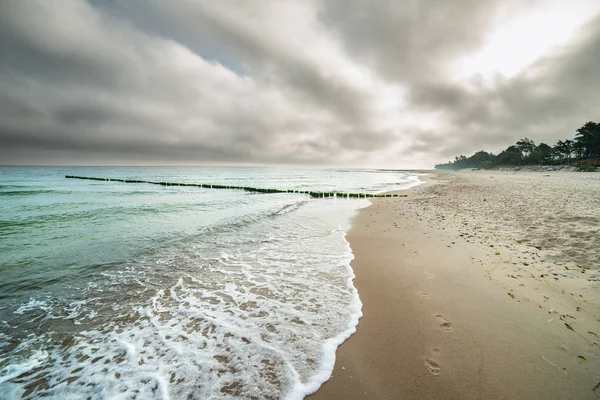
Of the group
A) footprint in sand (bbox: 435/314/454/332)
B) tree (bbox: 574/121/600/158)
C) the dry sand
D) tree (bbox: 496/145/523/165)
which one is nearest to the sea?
the dry sand

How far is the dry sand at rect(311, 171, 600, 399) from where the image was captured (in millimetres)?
3141

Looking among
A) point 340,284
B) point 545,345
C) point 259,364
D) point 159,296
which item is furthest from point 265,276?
point 545,345

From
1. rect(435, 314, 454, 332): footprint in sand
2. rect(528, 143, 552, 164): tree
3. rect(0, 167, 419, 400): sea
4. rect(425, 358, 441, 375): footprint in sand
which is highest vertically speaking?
rect(528, 143, 552, 164): tree

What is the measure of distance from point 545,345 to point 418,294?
210 cm

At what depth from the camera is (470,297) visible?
5.25 meters

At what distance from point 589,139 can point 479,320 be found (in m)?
118

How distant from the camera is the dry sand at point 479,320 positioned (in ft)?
10.3

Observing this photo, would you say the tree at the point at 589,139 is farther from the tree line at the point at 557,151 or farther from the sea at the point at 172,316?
the sea at the point at 172,316

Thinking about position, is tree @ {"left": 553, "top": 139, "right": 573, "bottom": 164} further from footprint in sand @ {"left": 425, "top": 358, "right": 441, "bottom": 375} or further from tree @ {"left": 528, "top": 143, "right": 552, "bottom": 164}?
footprint in sand @ {"left": 425, "top": 358, "right": 441, "bottom": 375}

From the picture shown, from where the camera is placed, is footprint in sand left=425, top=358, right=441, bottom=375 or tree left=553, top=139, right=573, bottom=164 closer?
footprint in sand left=425, top=358, right=441, bottom=375

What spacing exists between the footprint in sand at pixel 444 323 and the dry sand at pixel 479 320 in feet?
0.10

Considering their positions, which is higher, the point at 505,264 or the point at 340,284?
the point at 505,264

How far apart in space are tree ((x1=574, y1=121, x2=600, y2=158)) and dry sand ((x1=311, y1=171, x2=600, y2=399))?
107473 mm

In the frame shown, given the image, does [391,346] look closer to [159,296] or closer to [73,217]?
[159,296]
